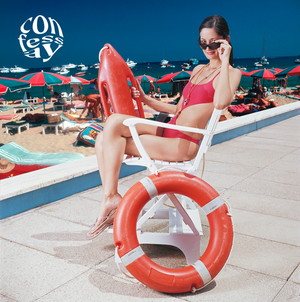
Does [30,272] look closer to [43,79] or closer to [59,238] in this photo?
[59,238]

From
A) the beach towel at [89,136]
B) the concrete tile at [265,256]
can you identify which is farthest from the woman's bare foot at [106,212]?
the beach towel at [89,136]

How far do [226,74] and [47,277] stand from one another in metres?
1.47

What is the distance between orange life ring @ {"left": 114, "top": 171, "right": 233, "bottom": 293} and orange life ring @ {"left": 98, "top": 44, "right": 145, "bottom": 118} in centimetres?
56

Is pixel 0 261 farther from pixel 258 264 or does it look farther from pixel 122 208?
pixel 258 264

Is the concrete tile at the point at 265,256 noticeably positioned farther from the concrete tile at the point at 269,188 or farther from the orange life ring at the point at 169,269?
the concrete tile at the point at 269,188

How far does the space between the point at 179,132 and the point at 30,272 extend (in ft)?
3.84

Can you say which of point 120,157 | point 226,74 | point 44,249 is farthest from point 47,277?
point 226,74

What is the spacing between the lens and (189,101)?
1.97 m

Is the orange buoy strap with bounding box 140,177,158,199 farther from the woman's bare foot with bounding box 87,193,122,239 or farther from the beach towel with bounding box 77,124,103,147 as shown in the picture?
the beach towel with bounding box 77,124,103,147

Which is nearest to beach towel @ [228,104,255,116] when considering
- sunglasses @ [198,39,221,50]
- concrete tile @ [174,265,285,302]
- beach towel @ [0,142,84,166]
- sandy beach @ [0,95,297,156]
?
sandy beach @ [0,95,297,156]

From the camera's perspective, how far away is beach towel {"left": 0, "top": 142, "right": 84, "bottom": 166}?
4996mm

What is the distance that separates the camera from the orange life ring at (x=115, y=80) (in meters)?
2.04

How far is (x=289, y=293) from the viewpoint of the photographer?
1.67m

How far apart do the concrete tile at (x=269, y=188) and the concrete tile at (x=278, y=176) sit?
4.0 inches
